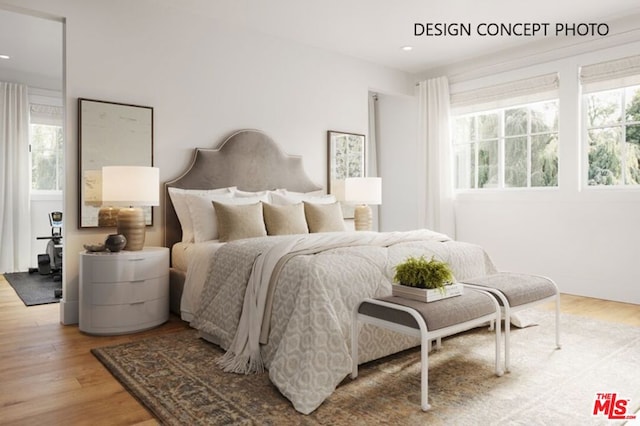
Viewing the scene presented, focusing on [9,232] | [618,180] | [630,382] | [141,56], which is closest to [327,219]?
[141,56]

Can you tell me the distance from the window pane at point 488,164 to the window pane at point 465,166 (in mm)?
95

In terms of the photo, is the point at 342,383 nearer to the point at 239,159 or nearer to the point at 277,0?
the point at 239,159

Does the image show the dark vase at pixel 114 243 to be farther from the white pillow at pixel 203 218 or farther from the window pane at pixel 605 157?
the window pane at pixel 605 157

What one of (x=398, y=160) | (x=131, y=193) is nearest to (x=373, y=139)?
(x=398, y=160)

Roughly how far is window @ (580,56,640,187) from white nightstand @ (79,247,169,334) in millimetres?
4234

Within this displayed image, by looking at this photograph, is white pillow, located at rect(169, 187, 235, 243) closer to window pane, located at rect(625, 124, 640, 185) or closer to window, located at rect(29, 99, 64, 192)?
window, located at rect(29, 99, 64, 192)

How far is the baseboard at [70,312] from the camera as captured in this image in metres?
3.52

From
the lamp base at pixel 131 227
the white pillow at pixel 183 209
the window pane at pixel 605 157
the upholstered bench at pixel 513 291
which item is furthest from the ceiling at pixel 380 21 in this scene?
the upholstered bench at pixel 513 291

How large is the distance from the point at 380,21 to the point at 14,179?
516 centimetres

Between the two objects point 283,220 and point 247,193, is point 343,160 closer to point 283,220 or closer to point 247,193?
point 247,193

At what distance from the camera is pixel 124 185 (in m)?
3.29

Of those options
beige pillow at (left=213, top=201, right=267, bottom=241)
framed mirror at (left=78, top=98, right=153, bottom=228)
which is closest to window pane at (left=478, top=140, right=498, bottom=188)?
beige pillow at (left=213, top=201, right=267, bottom=241)

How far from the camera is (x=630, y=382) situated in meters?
2.38

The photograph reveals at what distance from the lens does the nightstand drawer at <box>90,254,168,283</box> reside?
3.15m
